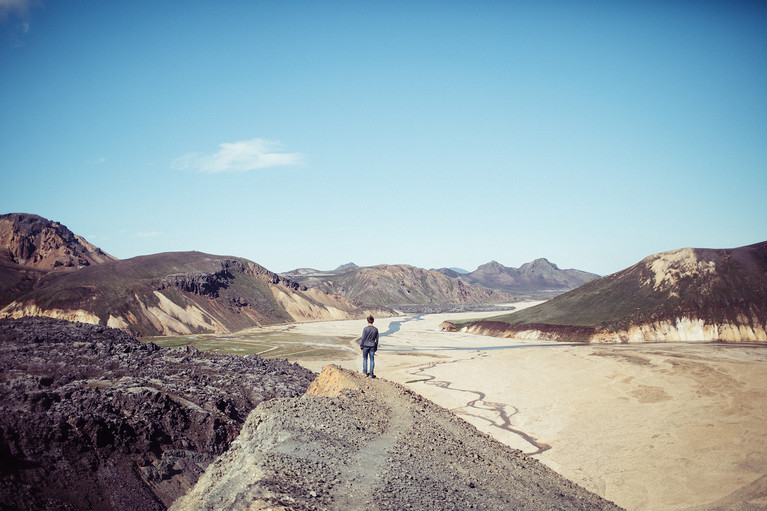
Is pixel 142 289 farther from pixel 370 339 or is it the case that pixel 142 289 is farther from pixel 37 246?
pixel 370 339

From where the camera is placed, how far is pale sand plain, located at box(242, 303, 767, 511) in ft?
57.0

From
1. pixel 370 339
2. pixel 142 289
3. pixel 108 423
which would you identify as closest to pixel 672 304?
pixel 370 339

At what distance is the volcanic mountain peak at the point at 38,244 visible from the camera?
99.1m

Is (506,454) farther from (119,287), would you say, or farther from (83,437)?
(119,287)

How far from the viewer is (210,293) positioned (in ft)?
299

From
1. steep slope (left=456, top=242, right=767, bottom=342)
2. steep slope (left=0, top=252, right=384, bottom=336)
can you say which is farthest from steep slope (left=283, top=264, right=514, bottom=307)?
steep slope (left=456, top=242, right=767, bottom=342)

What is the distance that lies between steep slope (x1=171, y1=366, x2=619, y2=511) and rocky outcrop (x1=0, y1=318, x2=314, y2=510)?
6077 mm

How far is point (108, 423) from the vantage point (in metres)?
16.1

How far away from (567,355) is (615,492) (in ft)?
104

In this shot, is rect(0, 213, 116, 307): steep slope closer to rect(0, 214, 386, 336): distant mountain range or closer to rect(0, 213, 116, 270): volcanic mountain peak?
Answer: rect(0, 213, 116, 270): volcanic mountain peak

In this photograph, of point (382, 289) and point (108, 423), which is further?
point (382, 289)

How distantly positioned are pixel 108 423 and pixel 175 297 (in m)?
71.8

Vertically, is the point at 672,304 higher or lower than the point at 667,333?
higher

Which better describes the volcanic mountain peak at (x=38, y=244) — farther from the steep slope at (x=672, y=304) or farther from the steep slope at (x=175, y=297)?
the steep slope at (x=672, y=304)
